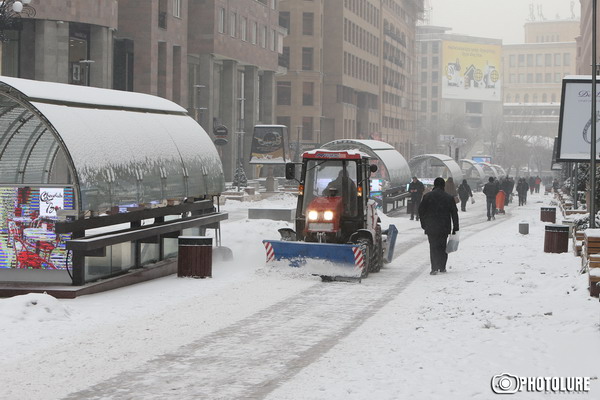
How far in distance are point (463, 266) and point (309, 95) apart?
8637 centimetres

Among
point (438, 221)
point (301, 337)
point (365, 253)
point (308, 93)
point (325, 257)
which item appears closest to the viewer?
point (301, 337)

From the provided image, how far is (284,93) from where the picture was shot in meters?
107

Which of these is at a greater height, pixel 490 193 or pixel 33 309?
pixel 490 193

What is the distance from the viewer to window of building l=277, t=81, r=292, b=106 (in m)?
107

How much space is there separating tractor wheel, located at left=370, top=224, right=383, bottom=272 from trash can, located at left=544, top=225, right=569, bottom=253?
16.4ft

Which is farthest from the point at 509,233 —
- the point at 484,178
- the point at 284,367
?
the point at 484,178

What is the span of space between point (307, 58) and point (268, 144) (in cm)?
4679

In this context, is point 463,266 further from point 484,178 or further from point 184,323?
point 484,178

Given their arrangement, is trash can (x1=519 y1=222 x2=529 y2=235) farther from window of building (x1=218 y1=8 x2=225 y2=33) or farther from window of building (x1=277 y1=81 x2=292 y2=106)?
window of building (x1=277 y1=81 x2=292 y2=106)

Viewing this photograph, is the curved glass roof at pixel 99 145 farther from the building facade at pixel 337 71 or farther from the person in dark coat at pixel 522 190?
the building facade at pixel 337 71

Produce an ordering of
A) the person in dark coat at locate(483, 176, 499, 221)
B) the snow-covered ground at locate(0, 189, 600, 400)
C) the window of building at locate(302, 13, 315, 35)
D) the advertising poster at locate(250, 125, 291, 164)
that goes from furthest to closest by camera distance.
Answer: the window of building at locate(302, 13, 315, 35) < the advertising poster at locate(250, 125, 291, 164) < the person in dark coat at locate(483, 176, 499, 221) < the snow-covered ground at locate(0, 189, 600, 400)

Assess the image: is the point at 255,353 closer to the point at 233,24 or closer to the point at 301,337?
the point at 301,337

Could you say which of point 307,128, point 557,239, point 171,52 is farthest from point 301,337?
point 307,128

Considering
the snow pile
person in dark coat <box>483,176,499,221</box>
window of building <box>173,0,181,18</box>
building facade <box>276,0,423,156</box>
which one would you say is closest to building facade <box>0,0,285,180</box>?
window of building <box>173,0,181,18</box>
